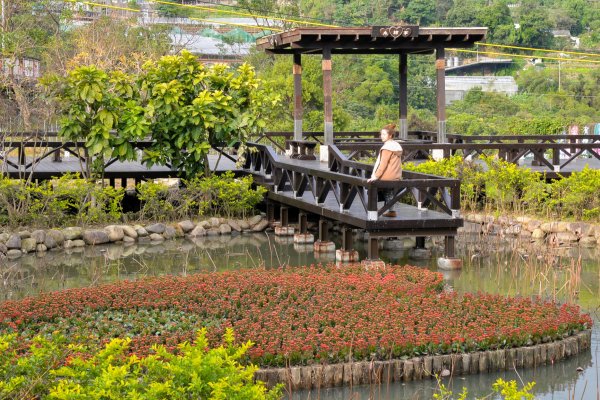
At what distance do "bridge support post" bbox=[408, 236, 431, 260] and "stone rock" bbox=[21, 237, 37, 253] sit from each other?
19.8 ft

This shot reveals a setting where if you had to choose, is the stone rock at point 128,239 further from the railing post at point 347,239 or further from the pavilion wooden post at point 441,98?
the pavilion wooden post at point 441,98

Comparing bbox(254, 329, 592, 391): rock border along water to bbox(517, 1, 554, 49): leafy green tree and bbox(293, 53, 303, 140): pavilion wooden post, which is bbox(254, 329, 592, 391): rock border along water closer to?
bbox(293, 53, 303, 140): pavilion wooden post

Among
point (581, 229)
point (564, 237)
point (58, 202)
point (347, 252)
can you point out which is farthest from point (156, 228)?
point (581, 229)

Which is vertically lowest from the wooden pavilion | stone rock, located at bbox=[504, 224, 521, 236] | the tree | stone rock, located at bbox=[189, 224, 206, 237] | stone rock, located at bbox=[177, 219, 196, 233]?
stone rock, located at bbox=[189, 224, 206, 237]

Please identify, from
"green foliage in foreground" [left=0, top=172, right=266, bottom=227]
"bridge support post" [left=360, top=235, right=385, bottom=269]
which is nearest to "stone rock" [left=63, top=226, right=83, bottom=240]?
"green foliage in foreground" [left=0, top=172, right=266, bottom=227]

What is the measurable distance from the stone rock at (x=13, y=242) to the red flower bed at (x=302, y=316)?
5.18 meters

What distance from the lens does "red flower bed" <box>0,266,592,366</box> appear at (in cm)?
877

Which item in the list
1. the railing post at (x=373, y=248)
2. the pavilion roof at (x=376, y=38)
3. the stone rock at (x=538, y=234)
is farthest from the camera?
the pavilion roof at (x=376, y=38)

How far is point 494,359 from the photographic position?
895cm

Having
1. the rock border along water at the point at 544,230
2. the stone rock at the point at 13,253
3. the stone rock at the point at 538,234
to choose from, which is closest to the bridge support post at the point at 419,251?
the rock border along water at the point at 544,230

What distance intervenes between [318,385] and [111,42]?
25236mm

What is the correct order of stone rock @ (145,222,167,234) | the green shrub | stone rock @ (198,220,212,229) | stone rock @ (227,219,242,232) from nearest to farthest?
the green shrub < stone rock @ (145,222,167,234) < stone rock @ (198,220,212,229) < stone rock @ (227,219,242,232)

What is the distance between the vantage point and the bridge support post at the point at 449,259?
45.3 feet

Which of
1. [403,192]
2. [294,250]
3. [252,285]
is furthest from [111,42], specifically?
[252,285]
